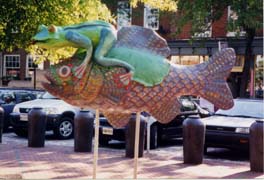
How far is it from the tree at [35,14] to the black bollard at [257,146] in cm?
391

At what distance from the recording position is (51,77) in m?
5.28

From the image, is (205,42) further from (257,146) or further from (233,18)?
(257,146)

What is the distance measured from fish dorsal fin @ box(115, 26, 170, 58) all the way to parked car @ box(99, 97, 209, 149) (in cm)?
672

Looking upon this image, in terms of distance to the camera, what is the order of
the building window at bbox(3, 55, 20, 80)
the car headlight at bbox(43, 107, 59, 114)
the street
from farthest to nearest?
the building window at bbox(3, 55, 20, 80), the car headlight at bbox(43, 107, 59, 114), the street

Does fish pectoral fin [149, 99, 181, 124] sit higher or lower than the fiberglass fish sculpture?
lower

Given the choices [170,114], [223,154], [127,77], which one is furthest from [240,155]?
[127,77]

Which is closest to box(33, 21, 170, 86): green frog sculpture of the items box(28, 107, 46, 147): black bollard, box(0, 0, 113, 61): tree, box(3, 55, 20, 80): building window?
box(0, 0, 113, 61): tree

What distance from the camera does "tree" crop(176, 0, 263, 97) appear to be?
766 inches

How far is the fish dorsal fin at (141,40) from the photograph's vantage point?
5.48 m

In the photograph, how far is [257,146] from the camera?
9727 mm

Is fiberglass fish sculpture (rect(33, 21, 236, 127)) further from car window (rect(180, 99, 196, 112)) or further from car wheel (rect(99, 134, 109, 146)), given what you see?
car window (rect(180, 99, 196, 112))

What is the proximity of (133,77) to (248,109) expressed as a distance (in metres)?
7.81

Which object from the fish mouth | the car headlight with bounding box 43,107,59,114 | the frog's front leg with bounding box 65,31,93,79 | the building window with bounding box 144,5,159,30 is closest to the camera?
the frog's front leg with bounding box 65,31,93,79

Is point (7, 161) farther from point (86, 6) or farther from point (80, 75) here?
point (80, 75)
